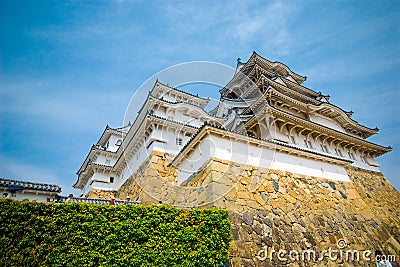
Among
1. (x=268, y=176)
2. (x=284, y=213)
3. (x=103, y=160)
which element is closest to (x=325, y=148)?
(x=268, y=176)

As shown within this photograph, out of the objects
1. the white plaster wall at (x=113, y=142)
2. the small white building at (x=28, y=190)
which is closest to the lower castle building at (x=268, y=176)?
the white plaster wall at (x=113, y=142)

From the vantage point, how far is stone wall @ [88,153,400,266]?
22.2 ft

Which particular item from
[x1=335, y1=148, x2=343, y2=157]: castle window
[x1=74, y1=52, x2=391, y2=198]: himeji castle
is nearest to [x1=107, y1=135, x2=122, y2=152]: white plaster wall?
[x1=74, y1=52, x2=391, y2=198]: himeji castle

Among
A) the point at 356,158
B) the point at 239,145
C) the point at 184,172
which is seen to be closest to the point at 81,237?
the point at 184,172

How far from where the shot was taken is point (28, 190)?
30.7 feet

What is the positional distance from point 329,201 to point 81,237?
1049 cm

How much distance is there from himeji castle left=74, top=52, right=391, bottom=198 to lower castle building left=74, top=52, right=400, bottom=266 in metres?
0.07

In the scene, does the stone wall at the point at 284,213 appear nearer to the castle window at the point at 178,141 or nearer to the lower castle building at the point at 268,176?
the lower castle building at the point at 268,176

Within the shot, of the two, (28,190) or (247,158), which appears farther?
(28,190)

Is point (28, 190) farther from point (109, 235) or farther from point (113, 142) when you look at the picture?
point (113, 142)

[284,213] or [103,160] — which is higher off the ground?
[103,160]

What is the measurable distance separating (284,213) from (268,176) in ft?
5.05

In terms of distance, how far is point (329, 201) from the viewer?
9789 mm

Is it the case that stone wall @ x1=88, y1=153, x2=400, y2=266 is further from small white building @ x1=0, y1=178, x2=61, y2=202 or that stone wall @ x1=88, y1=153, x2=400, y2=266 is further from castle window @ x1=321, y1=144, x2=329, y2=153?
small white building @ x1=0, y1=178, x2=61, y2=202
